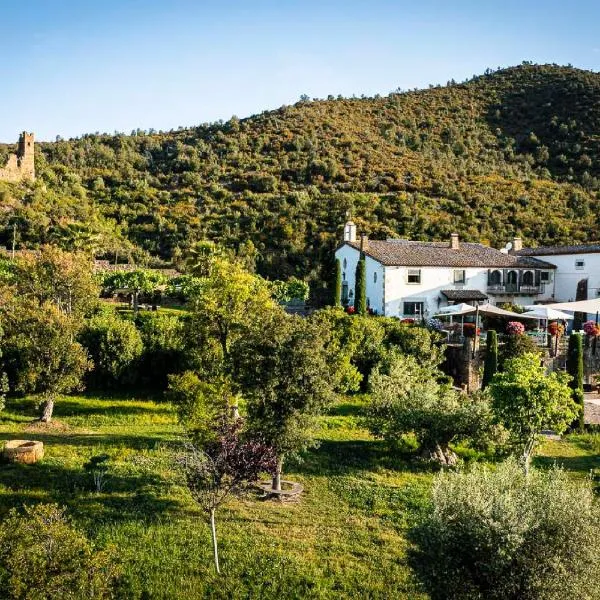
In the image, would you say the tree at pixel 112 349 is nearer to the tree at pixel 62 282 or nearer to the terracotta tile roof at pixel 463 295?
the tree at pixel 62 282

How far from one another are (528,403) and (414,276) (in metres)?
23.8

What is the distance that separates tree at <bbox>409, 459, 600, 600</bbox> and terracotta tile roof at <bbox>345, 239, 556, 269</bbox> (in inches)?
1212

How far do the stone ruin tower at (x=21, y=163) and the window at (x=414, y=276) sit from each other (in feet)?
172

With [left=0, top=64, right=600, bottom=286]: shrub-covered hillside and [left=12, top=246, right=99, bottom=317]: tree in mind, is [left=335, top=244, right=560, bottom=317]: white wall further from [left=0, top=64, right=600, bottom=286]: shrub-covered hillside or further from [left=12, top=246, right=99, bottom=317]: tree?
[left=12, top=246, right=99, bottom=317]: tree

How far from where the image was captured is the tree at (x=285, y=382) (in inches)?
639

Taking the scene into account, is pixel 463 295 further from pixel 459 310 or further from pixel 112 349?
pixel 112 349

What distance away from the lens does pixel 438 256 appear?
42.9m

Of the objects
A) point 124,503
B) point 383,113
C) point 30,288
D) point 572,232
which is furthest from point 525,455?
point 383,113

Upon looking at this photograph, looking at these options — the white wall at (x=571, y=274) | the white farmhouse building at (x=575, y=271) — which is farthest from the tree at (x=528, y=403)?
the white wall at (x=571, y=274)

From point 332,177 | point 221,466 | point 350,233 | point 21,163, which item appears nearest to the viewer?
point 221,466

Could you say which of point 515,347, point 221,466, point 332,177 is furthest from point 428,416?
point 332,177

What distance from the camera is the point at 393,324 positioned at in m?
32.5

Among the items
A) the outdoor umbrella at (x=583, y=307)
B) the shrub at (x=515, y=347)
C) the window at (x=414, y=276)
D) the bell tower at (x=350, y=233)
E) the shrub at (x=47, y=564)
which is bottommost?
the shrub at (x=47, y=564)

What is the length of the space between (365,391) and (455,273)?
50.2 feet
